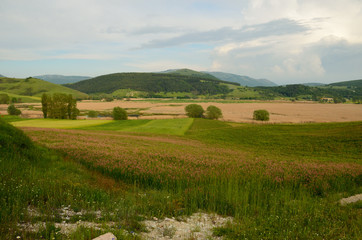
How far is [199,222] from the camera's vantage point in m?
7.38

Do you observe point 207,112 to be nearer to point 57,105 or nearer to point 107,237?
point 57,105

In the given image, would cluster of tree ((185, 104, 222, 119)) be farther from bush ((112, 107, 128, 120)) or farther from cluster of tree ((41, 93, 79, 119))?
cluster of tree ((41, 93, 79, 119))

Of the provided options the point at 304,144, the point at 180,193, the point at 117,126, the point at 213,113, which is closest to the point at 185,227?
the point at 180,193

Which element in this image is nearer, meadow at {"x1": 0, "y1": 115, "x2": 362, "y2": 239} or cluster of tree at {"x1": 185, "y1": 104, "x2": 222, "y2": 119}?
meadow at {"x1": 0, "y1": 115, "x2": 362, "y2": 239}

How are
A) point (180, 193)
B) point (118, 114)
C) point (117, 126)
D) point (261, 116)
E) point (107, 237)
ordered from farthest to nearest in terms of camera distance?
point (261, 116) < point (118, 114) < point (117, 126) < point (180, 193) < point (107, 237)

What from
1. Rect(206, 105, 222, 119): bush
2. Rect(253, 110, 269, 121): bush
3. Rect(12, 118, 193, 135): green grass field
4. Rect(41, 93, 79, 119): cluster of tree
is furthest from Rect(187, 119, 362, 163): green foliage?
Rect(41, 93, 79, 119): cluster of tree

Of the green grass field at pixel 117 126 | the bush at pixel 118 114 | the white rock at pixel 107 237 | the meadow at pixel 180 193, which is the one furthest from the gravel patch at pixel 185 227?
the bush at pixel 118 114

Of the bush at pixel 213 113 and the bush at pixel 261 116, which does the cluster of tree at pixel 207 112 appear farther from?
the bush at pixel 261 116

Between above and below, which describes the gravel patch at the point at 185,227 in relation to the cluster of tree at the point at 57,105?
below

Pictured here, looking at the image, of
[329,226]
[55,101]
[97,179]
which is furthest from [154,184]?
[55,101]

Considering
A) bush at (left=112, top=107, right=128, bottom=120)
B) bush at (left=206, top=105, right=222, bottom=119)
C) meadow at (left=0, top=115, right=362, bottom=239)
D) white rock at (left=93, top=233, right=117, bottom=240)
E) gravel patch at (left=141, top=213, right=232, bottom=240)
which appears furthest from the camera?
bush at (left=206, top=105, right=222, bottom=119)

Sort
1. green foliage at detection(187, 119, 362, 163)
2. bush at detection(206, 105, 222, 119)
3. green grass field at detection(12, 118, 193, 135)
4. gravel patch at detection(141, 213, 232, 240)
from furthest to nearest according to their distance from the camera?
bush at detection(206, 105, 222, 119) → green grass field at detection(12, 118, 193, 135) → green foliage at detection(187, 119, 362, 163) → gravel patch at detection(141, 213, 232, 240)

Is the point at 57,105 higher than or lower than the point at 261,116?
higher

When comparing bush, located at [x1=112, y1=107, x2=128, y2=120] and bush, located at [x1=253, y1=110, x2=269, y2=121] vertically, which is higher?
bush, located at [x1=112, y1=107, x2=128, y2=120]
